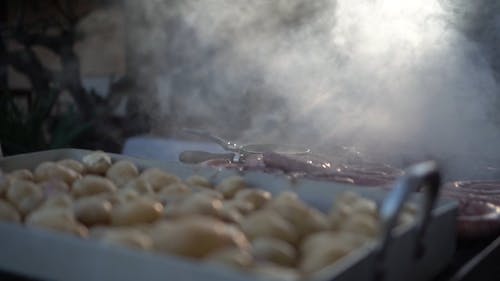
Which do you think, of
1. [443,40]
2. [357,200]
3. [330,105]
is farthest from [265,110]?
[357,200]

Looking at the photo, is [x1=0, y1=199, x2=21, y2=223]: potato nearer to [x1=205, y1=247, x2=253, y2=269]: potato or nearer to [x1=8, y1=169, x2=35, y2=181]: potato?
[x1=8, y1=169, x2=35, y2=181]: potato

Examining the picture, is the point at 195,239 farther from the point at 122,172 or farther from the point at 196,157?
the point at 196,157


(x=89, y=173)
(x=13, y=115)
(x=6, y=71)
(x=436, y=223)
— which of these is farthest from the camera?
(x=6, y=71)

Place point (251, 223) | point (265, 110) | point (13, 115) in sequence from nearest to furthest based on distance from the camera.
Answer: point (251, 223)
point (265, 110)
point (13, 115)

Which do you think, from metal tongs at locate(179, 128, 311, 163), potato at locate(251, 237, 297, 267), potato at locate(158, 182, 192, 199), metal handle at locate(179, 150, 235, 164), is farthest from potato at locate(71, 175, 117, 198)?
metal handle at locate(179, 150, 235, 164)

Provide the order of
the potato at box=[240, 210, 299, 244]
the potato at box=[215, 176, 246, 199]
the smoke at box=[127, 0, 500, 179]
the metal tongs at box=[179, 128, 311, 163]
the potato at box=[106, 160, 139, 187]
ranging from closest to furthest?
the potato at box=[240, 210, 299, 244] → the potato at box=[215, 176, 246, 199] → the potato at box=[106, 160, 139, 187] → the metal tongs at box=[179, 128, 311, 163] → the smoke at box=[127, 0, 500, 179]

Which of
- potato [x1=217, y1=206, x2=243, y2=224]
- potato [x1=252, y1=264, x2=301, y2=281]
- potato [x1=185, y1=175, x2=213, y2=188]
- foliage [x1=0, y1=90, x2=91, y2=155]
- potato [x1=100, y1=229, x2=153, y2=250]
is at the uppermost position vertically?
potato [x1=185, y1=175, x2=213, y2=188]

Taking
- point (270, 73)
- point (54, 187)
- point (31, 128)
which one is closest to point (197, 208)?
point (54, 187)

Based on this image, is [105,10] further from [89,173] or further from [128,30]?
[89,173]
